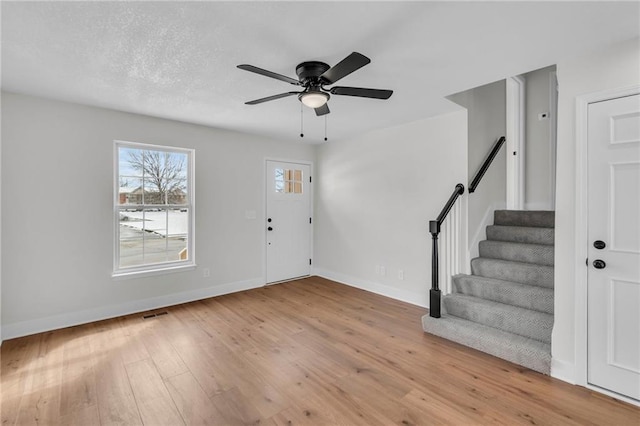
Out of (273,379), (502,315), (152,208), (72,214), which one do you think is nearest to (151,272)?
(152,208)

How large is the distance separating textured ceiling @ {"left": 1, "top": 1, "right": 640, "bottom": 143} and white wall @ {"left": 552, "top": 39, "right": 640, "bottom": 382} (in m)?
0.14

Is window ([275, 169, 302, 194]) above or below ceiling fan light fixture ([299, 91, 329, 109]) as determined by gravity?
below

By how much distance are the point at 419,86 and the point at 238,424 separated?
3.07 meters

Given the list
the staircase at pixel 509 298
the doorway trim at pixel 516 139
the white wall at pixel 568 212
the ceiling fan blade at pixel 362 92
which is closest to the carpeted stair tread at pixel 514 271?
the staircase at pixel 509 298

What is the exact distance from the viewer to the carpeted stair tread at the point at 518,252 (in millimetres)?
3025

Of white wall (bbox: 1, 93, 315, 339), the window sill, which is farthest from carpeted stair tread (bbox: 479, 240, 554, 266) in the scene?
A: the window sill

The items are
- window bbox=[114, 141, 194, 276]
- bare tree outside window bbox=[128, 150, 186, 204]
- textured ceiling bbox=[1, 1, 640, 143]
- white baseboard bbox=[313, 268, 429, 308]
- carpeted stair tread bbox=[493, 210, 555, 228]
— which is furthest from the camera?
white baseboard bbox=[313, 268, 429, 308]

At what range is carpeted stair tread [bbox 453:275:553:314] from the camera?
2.69m

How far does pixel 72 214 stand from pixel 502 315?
4.60 meters

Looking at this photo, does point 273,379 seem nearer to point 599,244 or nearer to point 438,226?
point 438,226

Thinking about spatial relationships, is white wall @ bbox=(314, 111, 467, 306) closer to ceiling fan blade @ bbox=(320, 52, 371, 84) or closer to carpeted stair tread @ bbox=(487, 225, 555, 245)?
carpeted stair tread @ bbox=(487, 225, 555, 245)

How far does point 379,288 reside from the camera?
14.5 ft

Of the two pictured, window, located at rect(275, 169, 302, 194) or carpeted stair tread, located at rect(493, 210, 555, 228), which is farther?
window, located at rect(275, 169, 302, 194)

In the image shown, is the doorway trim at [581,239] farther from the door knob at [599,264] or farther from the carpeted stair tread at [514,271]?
the carpeted stair tread at [514,271]
